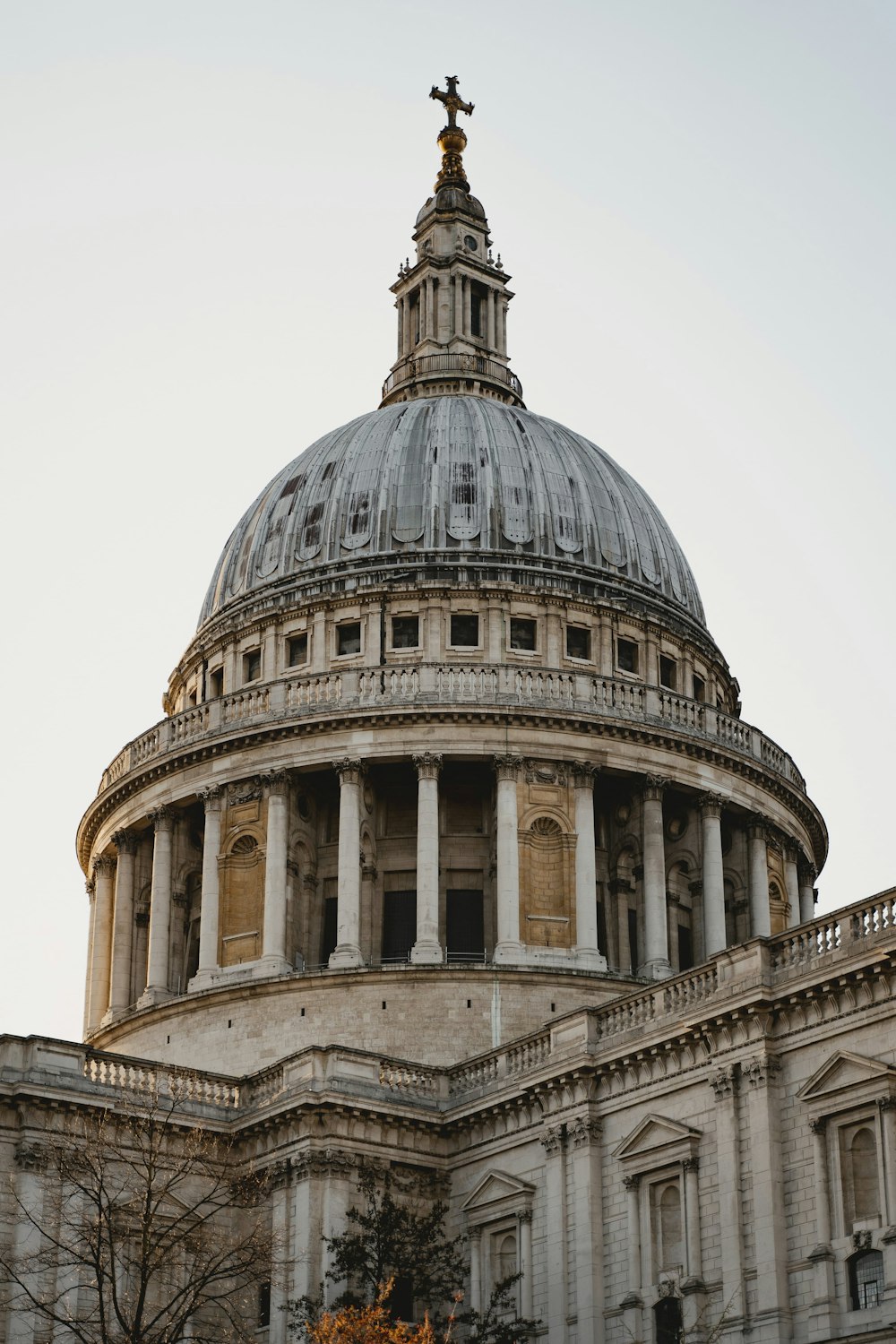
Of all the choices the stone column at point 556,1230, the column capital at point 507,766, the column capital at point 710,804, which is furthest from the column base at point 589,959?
the stone column at point 556,1230

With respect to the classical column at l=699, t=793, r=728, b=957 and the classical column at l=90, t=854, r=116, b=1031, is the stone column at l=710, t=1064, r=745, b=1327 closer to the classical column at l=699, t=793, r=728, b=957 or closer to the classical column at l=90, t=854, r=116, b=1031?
the classical column at l=699, t=793, r=728, b=957

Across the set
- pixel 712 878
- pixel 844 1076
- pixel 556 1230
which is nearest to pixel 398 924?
pixel 712 878

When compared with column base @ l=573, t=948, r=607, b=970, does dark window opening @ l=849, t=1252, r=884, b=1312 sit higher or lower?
lower

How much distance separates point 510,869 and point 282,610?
1315 cm

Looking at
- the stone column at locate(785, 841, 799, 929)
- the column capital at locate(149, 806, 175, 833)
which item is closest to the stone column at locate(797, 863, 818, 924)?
the stone column at locate(785, 841, 799, 929)

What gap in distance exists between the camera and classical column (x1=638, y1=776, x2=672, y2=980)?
58.8 meters

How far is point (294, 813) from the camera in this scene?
6103cm

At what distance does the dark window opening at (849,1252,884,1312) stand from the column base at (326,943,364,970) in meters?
21.8

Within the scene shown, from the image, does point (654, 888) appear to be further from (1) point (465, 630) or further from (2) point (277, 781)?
(2) point (277, 781)

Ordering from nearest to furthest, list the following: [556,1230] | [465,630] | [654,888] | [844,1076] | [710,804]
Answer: [844,1076] < [556,1230] < [654,888] < [710,804] < [465,630]

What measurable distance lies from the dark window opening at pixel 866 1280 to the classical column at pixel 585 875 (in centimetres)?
2024

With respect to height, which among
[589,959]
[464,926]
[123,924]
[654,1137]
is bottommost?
[654,1137]

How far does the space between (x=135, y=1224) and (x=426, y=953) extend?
13058mm

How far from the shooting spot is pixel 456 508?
66.8 meters
